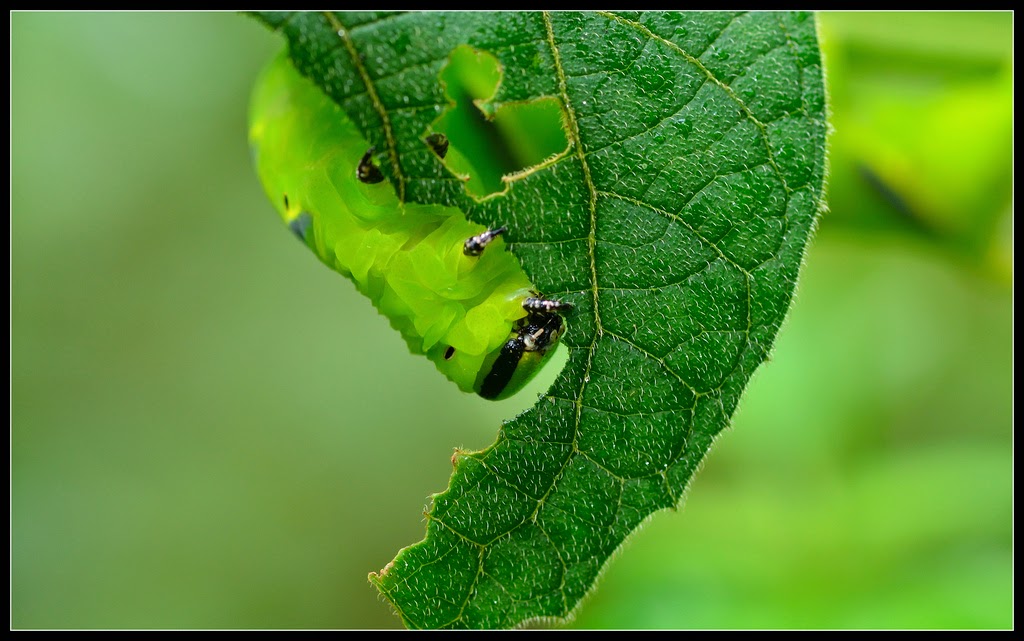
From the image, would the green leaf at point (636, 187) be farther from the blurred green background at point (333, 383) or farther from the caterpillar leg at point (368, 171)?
the blurred green background at point (333, 383)

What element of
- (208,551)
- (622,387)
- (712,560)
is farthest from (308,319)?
(622,387)

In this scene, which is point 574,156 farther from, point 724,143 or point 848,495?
point 848,495

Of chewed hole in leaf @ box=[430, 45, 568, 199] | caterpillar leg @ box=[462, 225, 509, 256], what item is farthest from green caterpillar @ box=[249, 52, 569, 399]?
chewed hole in leaf @ box=[430, 45, 568, 199]

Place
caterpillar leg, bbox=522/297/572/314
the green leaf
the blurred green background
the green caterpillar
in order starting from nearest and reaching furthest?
the green leaf → caterpillar leg, bbox=522/297/572/314 → the green caterpillar → the blurred green background

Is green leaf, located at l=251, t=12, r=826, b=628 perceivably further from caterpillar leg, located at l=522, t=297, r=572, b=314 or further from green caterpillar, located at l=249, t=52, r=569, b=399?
green caterpillar, located at l=249, t=52, r=569, b=399

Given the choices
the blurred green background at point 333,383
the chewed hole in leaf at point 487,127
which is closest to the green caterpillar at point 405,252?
the chewed hole in leaf at point 487,127
